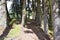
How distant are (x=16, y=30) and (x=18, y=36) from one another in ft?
4.94

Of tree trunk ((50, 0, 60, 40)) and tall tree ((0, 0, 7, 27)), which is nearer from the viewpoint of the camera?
tree trunk ((50, 0, 60, 40))

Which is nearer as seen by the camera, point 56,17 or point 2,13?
point 56,17

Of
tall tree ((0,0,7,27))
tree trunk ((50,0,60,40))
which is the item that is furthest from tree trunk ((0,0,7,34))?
tree trunk ((50,0,60,40))

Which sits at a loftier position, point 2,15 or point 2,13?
point 2,13

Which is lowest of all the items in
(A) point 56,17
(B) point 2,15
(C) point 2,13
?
(B) point 2,15

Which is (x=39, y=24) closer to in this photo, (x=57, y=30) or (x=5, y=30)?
(x=5, y=30)

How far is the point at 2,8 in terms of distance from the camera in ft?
42.9

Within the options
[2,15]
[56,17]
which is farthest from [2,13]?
[56,17]

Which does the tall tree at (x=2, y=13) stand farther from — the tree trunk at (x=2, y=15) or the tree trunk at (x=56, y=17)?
the tree trunk at (x=56, y=17)

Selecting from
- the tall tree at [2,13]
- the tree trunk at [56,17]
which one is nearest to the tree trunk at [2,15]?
the tall tree at [2,13]

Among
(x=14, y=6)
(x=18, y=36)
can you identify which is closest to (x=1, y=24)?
(x=18, y=36)

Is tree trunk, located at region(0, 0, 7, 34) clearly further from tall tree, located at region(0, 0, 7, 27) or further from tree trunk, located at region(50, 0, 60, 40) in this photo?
tree trunk, located at region(50, 0, 60, 40)

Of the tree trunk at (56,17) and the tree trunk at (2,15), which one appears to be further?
the tree trunk at (2,15)

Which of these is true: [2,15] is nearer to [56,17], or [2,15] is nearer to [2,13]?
[2,13]
